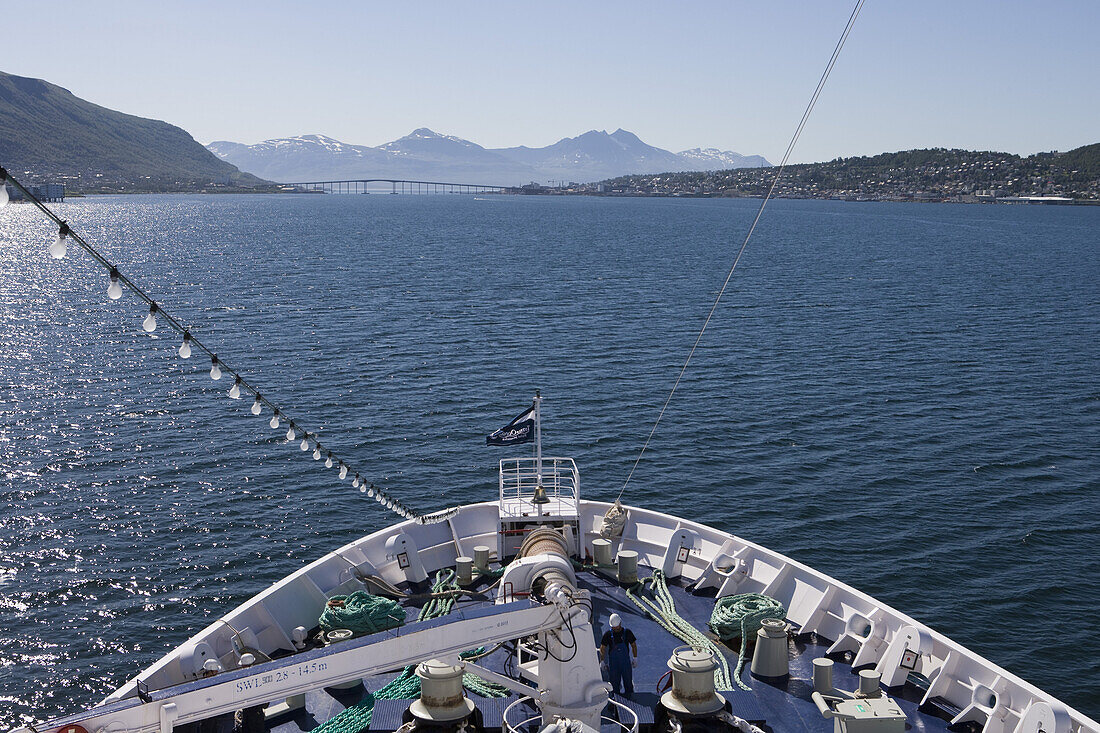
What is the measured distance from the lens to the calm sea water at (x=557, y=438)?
97.8ft

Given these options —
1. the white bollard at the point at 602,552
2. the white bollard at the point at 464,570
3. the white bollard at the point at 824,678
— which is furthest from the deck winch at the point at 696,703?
the white bollard at the point at 464,570

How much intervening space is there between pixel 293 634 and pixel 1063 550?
27.1 meters

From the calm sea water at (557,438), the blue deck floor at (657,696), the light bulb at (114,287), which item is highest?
the light bulb at (114,287)

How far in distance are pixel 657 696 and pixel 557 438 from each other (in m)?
27.3

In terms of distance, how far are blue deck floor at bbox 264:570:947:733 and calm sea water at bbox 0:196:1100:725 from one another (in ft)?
33.6

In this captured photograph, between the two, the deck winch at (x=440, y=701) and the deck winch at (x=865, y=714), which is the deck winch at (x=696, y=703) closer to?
the deck winch at (x=865, y=714)

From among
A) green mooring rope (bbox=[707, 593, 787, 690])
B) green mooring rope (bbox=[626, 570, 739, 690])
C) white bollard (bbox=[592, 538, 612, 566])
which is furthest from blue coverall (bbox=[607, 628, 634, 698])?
white bollard (bbox=[592, 538, 612, 566])

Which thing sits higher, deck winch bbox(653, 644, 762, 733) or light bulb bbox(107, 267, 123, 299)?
light bulb bbox(107, 267, 123, 299)

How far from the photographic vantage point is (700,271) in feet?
373

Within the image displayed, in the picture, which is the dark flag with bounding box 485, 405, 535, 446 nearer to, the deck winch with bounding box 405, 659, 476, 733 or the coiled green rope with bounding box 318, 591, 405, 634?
the coiled green rope with bounding box 318, 591, 405, 634

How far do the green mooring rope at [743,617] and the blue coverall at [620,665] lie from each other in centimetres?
300

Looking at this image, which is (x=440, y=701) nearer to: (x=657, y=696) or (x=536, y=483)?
(x=657, y=696)

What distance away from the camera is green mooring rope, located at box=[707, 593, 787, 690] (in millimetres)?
19453

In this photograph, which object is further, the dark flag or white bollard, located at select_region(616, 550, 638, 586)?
the dark flag
